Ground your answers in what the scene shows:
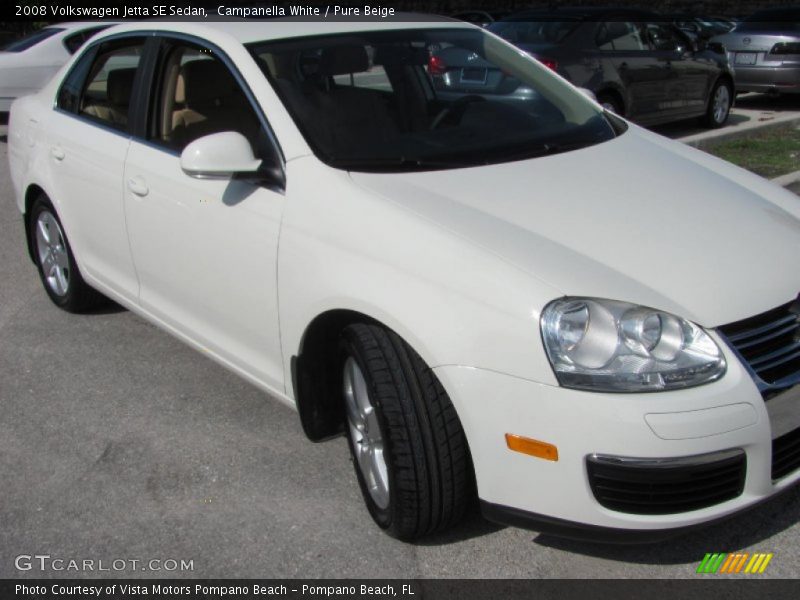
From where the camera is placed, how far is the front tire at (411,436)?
8.79 ft

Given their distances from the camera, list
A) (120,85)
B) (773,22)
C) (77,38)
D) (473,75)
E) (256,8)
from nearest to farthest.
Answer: (473,75)
(120,85)
(256,8)
(77,38)
(773,22)

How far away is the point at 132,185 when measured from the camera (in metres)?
3.90

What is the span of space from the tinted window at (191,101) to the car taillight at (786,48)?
11134mm

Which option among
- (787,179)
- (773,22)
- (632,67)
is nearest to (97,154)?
(787,179)

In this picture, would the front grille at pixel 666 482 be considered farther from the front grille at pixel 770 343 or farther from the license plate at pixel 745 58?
the license plate at pixel 745 58

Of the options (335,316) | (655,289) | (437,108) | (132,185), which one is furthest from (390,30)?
(655,289)

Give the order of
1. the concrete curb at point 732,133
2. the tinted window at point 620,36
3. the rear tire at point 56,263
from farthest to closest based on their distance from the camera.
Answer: the tinted window at point 620,36 → the concrete curb at point 732,133 → the rear tire at point 56,263

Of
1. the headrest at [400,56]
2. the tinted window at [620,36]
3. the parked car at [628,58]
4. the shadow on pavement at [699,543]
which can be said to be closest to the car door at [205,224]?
the headrest at [400,56]

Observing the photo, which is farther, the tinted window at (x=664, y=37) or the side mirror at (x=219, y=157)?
the tinted window at (x=664, y=37)

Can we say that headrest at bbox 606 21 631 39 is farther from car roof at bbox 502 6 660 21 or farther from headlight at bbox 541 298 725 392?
headlight at bbox 541 298 725 392

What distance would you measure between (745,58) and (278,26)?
11129mm

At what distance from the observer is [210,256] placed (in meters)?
3.47

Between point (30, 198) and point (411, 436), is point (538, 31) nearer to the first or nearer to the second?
point (30, 198)

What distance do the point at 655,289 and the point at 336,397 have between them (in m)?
1.23
